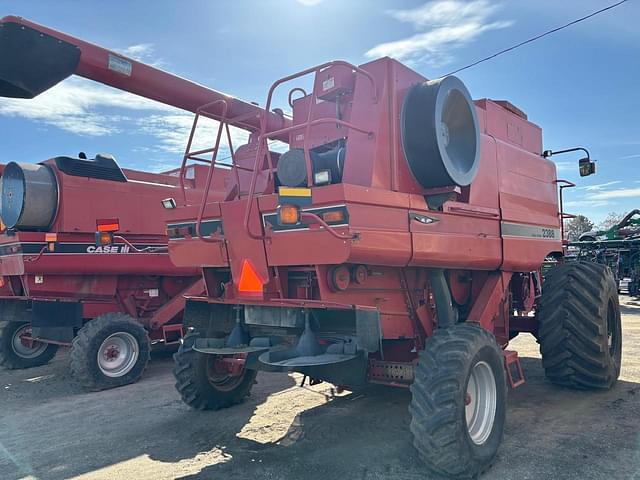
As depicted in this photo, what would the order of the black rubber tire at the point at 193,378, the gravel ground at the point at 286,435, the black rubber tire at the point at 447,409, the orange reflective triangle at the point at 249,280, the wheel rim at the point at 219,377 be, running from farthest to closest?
1. the wheel rim at the point at 219,377
2. the black rubber tire at the point at 193,378
3. the orange reflective triangle at the point at 249,280
4. the gravel ground at the point at 286,435
5. the black rubber tire at the point at 447,409

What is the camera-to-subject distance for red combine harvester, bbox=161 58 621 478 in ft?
12.2

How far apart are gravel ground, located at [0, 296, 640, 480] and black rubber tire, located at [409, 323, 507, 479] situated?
0.24 metres

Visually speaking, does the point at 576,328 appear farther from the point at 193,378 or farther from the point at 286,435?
the point at 193,378

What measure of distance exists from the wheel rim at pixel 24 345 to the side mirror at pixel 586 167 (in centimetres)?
864

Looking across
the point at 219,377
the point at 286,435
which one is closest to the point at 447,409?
the point at 286,435

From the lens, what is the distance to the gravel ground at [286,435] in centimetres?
402

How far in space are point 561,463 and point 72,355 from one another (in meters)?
5.88

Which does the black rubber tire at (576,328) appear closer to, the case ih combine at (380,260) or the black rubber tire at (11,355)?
the case ih combine at (380,260)

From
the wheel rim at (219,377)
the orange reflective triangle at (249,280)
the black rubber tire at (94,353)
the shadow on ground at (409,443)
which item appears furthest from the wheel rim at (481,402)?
the black rubber tire at (94,353)

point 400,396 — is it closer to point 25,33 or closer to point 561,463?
point 561,463

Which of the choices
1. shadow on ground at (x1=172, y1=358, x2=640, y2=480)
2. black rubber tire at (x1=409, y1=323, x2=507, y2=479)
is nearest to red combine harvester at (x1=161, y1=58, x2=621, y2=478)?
black rubber tire at (x1=409, y1=323, x2=507, y2=479)

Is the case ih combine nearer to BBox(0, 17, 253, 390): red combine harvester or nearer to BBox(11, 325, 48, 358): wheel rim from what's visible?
BBox(0, 17, 253, 390): red combine harvester

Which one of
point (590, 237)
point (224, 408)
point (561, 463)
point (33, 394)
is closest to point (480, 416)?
point (561, 463)

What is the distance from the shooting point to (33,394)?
6.95m
